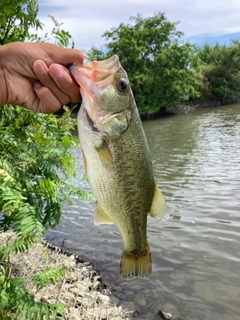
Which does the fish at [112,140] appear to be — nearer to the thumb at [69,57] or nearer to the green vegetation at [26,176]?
the thumb at [69,57]

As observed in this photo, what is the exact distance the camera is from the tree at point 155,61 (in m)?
47.4

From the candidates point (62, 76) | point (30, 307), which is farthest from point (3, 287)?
point (62, 76)

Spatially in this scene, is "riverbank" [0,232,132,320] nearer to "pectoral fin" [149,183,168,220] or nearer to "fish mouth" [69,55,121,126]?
"pectoral fin" [149,183,168,220]

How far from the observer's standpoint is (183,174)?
1372 cm

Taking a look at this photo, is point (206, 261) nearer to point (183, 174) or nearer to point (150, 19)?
point (183, 174)

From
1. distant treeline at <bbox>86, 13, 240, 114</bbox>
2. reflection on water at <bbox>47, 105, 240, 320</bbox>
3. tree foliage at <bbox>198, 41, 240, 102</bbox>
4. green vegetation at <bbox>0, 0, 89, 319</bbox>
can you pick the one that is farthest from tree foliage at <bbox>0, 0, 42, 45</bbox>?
tree foliage at <bbox>198, 41, 240, 102</bbox>

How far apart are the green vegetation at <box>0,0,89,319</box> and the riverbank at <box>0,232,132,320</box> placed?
332 mm

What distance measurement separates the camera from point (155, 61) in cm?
4866

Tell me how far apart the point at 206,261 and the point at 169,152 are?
41.1 ft

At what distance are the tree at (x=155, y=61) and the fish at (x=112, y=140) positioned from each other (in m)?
44.4

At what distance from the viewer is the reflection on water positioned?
5.85m

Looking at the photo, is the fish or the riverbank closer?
the fish

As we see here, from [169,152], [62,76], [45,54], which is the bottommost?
[169,152]

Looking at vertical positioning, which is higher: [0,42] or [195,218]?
[0,42]
